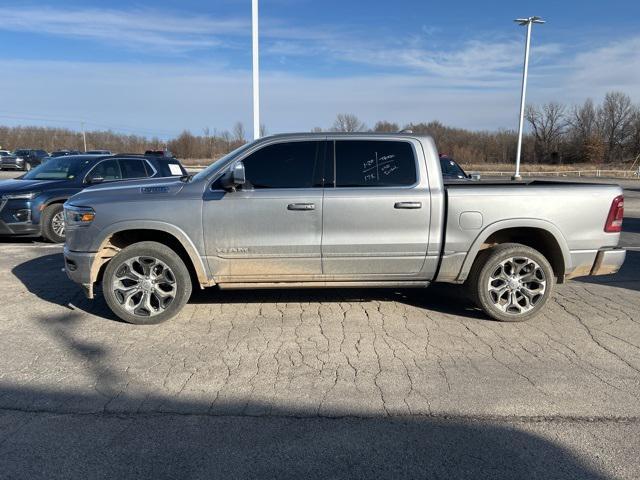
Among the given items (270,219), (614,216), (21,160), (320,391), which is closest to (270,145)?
(270,219)

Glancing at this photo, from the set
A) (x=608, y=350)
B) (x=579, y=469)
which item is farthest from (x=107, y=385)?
(x=608, y=350)

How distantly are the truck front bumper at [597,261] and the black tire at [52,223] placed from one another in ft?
29.5

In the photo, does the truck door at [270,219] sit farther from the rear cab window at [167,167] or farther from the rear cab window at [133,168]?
the rear cab window at [133,168]

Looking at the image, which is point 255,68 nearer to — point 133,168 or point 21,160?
point 133,168

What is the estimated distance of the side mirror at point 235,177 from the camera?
15.1ft

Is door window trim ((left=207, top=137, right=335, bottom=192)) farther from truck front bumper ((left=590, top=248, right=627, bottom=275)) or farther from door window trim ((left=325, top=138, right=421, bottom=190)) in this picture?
truck front bumper ((left=590, top=248, right=627, bottom=275))

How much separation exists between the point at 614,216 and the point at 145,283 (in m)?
4.88

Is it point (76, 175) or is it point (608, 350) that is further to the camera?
point (76, 175)

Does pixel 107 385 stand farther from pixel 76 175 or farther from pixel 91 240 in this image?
pixel 76 175

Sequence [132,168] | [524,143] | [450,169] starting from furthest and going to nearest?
[524,143], [450,169], [132,168]

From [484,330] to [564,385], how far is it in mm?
1198

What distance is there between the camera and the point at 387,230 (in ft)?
16.1

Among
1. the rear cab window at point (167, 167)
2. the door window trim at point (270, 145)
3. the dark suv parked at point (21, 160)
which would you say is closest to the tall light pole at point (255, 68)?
the rear cab window at point (167, 167)

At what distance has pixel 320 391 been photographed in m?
3.59
